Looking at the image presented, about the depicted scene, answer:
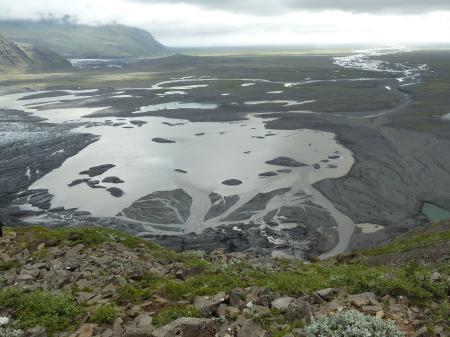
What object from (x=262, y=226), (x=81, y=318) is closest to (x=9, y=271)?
(x=81, y=318)

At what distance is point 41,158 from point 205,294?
7480 centimetres

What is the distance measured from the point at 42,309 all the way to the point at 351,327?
33.0ft

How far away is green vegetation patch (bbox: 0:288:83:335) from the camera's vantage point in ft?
44.8

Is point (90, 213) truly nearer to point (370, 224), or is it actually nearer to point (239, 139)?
point (370, 224)

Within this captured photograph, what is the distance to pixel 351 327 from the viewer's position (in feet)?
34.1

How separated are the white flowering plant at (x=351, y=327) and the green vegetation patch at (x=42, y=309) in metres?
7.68

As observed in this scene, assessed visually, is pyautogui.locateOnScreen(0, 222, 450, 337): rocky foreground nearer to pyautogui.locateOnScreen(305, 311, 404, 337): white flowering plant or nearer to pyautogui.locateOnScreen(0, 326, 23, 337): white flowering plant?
pyautogui.locateOnScreen(0, 326, 23, 337): white flowering plant

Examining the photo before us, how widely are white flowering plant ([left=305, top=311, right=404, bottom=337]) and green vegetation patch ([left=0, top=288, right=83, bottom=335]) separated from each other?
768cm

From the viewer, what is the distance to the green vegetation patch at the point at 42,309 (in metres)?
13.6

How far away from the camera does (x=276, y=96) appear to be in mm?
149125

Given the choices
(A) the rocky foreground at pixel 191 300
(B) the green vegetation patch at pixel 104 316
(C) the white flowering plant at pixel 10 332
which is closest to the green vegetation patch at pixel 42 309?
(A) the rocky foreground at pixel 191 300

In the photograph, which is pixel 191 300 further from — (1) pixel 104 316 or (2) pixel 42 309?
(2) pixel 42 309

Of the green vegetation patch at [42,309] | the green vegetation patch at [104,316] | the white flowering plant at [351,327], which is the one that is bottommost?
the green vegetation patch at [42,309]

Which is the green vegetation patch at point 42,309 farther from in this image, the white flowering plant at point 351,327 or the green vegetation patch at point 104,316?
the white flowering plant at point 351,327
